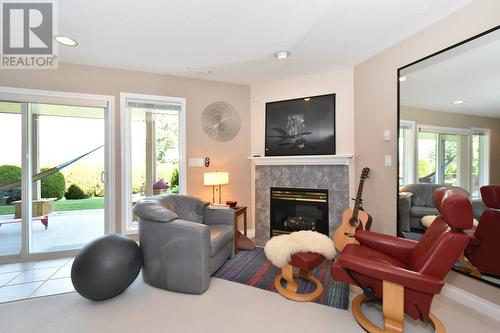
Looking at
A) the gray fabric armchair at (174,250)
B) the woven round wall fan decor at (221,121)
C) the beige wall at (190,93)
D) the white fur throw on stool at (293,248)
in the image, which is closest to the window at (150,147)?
the beige wall at (190,93)

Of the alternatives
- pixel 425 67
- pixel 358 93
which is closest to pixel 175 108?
pixel 358 93

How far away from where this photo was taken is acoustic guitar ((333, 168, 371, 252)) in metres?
2.74

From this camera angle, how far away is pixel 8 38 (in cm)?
229

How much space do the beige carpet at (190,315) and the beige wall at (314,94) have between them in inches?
80.7

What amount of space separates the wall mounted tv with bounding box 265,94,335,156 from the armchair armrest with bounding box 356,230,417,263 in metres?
1.44

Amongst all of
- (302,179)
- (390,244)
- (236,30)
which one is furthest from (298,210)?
(236,30)

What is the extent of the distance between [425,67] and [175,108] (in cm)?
314

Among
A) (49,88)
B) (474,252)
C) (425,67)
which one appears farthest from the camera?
(49,88)

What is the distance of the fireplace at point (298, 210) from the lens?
3.35m

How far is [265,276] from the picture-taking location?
2467 millimetres

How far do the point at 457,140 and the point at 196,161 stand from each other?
3170mm

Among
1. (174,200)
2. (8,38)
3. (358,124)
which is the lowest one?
(174,200)

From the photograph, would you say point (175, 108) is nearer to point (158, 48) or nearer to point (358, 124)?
point (158, 48)

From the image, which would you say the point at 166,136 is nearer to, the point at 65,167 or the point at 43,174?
the point at 65,167
